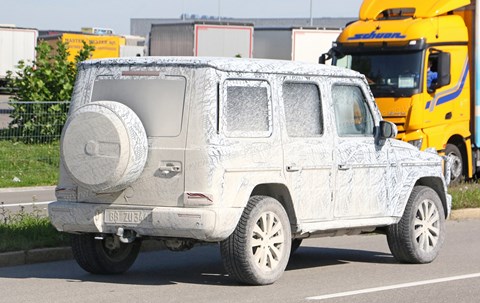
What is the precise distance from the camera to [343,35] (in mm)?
22734

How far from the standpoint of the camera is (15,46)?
2435 inches

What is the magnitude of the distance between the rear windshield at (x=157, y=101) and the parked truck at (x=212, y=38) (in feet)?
137

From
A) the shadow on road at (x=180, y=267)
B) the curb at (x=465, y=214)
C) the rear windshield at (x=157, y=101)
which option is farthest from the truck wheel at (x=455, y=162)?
the rear windshield at (x=157, y=101)

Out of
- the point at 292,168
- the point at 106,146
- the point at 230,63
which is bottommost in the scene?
the point at 292,168

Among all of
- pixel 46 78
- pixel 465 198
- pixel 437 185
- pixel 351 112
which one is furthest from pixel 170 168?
pixel 46 78

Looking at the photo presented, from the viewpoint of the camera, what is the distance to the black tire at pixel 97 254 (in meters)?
10.8

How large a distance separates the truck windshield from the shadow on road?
332 inches

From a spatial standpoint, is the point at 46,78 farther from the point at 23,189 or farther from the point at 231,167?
the point at 231,167

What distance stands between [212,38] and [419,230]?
41.1 meters

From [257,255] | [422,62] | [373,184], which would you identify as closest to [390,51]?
[422,62]

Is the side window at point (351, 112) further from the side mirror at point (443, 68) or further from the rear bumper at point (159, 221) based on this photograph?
the side mirror at point (443, 68)

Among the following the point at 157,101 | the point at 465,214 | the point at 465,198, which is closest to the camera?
the point at 157,101

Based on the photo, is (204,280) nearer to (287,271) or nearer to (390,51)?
(287,271)

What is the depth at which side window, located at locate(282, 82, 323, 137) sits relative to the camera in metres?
10.6
